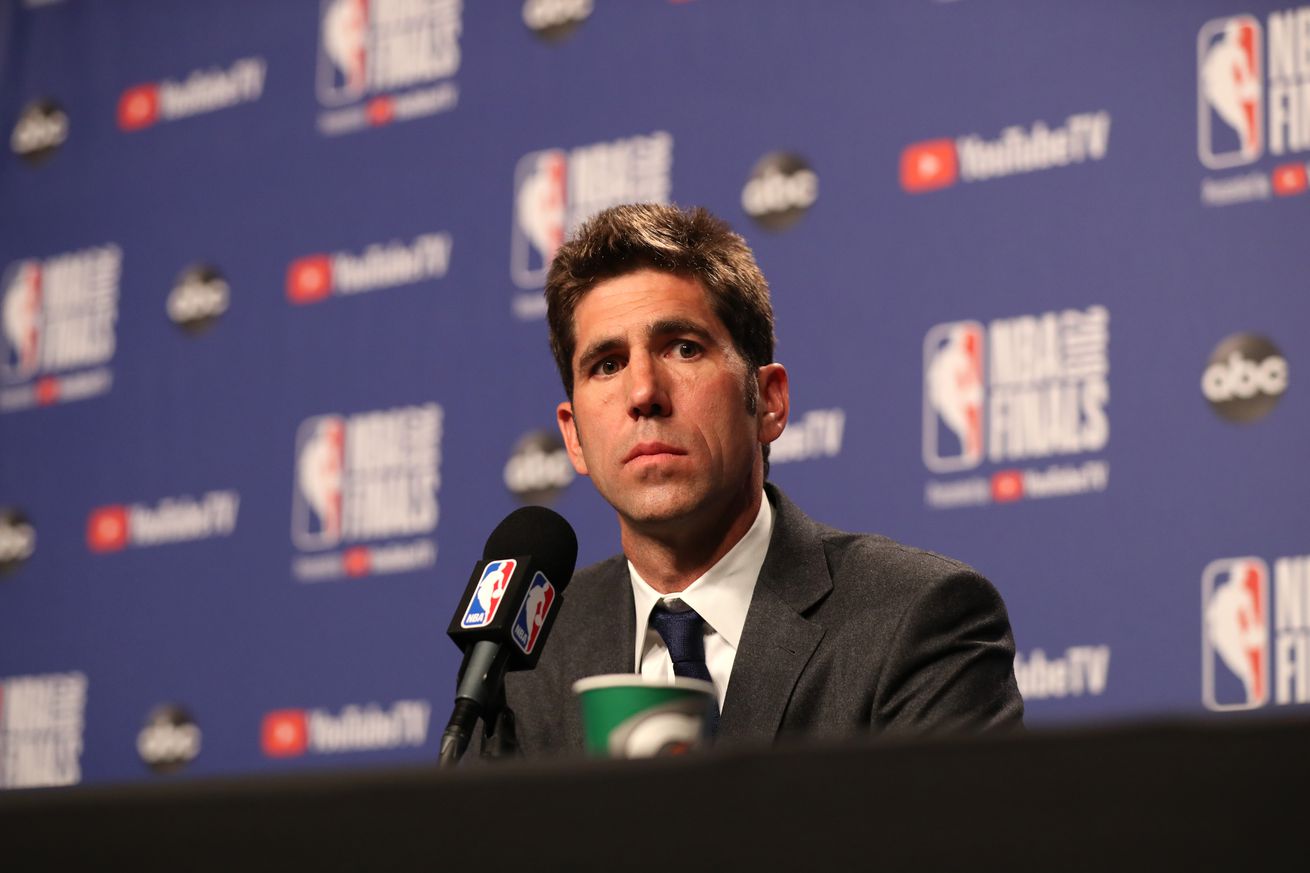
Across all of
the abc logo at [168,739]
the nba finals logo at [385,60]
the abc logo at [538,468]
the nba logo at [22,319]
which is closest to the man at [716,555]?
the abc logo at [538,468]

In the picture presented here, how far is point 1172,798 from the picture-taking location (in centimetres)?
74

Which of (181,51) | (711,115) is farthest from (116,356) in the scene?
(711,115)

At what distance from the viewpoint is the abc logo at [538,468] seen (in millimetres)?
3533

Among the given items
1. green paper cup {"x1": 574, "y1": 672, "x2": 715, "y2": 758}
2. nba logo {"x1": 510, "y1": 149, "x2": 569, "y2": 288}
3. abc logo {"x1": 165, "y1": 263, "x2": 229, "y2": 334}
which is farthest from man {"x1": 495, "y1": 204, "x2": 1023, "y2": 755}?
abc logo {"x1": 165, "y1": 263, "x2": 229, "y2": 334}

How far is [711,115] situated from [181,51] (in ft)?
5.67

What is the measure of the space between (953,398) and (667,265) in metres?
0.95

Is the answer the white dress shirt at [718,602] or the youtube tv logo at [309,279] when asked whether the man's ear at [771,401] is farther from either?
the youtube tv logo at [309,279]

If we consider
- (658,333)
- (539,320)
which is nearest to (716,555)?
(658,333)

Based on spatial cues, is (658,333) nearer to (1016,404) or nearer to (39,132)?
(1016,404)

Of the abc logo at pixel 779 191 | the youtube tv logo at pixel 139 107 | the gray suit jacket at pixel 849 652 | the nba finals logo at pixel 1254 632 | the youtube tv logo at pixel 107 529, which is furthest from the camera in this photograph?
the youtube tv logo at pixel 139 107

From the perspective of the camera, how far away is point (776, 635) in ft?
7.02

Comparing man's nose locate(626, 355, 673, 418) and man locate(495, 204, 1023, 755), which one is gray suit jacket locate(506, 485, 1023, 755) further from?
man's nose locate(626, 355, 673, 418)

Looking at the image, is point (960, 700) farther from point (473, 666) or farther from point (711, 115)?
point (711, 115)

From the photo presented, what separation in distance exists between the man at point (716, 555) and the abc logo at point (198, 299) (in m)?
2.03
